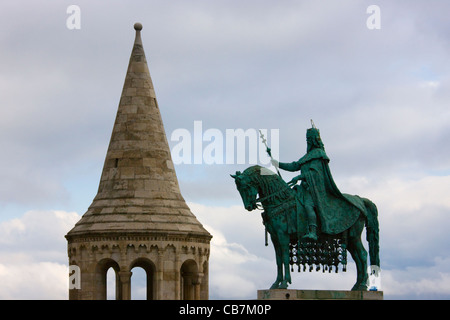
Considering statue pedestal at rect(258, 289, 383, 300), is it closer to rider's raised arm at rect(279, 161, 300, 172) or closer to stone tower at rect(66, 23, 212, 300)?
rider's raised arm at rect(279, 161, 300, 172)

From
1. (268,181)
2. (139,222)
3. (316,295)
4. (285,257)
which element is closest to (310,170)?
(268,181)

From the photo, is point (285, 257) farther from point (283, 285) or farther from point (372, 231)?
point (372, 231)

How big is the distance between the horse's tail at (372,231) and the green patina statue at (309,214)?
0.26m

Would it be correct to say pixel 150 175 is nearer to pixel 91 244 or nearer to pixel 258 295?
pixel 91 244

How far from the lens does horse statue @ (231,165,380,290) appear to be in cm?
4894

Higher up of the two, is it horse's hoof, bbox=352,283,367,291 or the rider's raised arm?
the rider's raised arm

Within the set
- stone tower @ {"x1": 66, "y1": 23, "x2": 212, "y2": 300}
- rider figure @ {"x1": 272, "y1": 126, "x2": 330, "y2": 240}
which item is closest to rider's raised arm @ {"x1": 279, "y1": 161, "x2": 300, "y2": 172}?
rider figure @ {"x1": 272, "y1": 126, "x2": 330, "y2": 240}

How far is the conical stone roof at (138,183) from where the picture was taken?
68.8 meters

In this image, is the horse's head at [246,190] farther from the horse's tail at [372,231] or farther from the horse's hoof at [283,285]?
the horse's tail at [372,231]

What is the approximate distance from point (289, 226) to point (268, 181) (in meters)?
1.48
